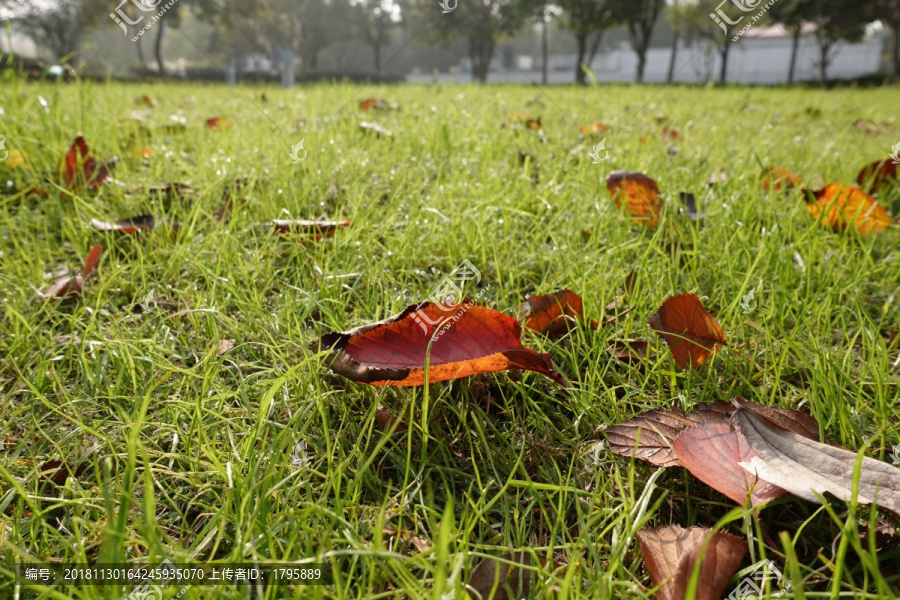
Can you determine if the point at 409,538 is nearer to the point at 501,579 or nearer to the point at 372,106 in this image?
the point at 501,579

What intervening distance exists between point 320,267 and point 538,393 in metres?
0.67

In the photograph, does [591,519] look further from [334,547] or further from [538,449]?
[334,547]

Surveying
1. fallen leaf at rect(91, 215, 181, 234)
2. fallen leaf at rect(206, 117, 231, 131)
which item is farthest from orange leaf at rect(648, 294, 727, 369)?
fallen leaf at rect(206, 117, 231, 131)

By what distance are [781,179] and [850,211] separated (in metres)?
0.40

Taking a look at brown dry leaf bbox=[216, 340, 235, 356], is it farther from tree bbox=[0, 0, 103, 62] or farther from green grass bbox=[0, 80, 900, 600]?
tree bbox=[0, 0, 103, 62]

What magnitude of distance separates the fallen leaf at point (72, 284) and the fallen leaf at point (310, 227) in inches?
17.4

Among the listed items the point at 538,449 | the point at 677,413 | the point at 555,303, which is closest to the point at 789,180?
the point at 555,303

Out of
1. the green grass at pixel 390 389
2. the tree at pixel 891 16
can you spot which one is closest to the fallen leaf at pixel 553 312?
the green grass at pixel 390 389

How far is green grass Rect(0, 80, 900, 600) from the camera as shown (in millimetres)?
704

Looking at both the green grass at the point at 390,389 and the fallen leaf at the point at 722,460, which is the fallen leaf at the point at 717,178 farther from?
the fallen leaf at the point at 722,460

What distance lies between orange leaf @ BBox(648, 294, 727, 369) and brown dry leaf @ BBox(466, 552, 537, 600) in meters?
0.52

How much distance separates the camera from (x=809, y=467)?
0.72 m

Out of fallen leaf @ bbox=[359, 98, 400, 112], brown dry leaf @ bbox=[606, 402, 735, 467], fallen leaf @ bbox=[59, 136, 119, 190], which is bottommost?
brown dry leaf @ bbox=[606, 402, 735, 467]

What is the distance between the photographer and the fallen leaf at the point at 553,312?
1116 mm
